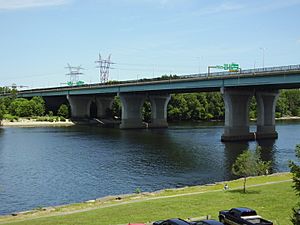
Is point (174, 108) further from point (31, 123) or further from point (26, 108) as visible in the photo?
point (26, 108)

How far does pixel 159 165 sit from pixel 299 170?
141 ft

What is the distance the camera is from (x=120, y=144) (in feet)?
290

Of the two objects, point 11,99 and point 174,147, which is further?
point 11,99

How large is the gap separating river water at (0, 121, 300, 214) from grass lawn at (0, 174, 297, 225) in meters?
8.89

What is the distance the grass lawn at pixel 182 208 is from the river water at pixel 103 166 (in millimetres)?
8893

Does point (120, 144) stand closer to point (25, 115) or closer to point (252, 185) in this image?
point (252, 185)

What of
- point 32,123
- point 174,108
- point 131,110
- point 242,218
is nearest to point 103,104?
point 174,108

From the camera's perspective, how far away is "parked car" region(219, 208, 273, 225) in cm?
2195

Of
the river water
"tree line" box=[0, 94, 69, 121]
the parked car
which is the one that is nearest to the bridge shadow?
the river water

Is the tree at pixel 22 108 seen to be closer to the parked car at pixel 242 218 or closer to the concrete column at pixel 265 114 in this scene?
the concrete column at pixel 265 114

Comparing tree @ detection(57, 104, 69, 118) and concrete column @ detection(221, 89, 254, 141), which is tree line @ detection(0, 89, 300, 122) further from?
concrete column @ detection(221, 89, 254, 141)

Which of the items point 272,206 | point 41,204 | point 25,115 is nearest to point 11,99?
point 25,115

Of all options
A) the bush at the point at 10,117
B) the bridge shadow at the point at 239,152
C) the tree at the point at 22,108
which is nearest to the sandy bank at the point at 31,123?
the bush at the point at 10,117

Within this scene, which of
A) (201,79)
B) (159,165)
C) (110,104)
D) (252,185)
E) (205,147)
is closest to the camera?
(252,185)
